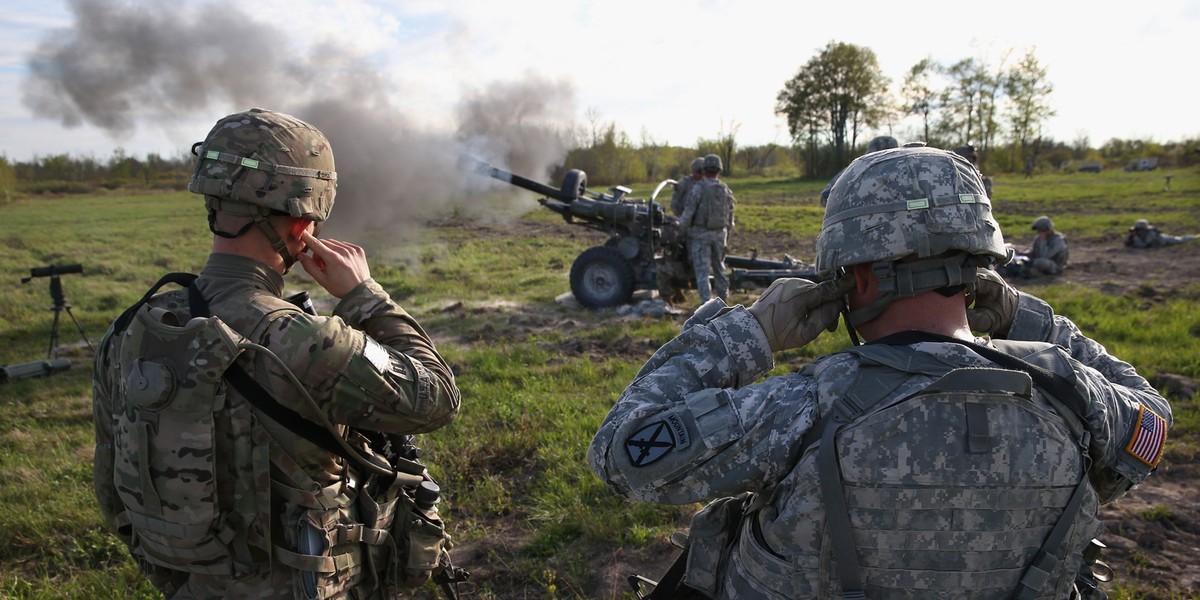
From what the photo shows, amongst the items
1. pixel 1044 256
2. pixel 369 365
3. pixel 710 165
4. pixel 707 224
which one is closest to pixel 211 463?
pixel 369 365

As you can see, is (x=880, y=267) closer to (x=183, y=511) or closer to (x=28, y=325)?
(x=183, y=511)

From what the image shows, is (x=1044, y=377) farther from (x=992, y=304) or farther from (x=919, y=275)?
(x=992, y=304)

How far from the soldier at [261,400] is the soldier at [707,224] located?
7.87 meters

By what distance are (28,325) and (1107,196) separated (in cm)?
2997

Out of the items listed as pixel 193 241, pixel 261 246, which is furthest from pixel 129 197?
pixel 261 246

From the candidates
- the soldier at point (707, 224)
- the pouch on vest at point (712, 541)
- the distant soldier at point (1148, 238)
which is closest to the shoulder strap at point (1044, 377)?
the pouch on vest at point (712, 541)

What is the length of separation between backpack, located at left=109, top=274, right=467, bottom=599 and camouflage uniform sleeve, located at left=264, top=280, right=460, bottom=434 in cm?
6

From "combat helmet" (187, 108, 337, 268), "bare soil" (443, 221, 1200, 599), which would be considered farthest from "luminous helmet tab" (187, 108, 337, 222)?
"bare soil" (443, 221, 1200, 599)

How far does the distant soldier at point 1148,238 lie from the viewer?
44.8 feet

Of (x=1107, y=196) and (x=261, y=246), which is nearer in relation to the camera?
(x=261, y=246)

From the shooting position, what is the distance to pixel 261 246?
2059 millimetres

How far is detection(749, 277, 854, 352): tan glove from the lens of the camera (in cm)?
171

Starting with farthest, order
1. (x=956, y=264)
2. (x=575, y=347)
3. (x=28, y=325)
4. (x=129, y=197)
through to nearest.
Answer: (x=129, y=197), (x=28, y=325), (x=575, y=347), (x=956, y=264)

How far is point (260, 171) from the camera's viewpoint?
1998 mm
